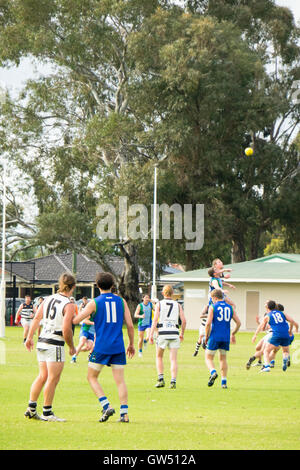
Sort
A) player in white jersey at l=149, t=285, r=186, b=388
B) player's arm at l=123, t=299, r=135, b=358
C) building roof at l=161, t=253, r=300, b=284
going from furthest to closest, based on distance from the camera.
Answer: building roof at l=161, t=253, r=300, b=284, player in white jersey at l=149, t=285, r=186, b=388, player's arm at l=123, t=299, r=135, b=358

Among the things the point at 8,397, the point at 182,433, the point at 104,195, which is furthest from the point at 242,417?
the point at 104,195

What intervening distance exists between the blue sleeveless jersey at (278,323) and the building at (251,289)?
2943 centimetres

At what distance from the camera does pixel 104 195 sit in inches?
1887

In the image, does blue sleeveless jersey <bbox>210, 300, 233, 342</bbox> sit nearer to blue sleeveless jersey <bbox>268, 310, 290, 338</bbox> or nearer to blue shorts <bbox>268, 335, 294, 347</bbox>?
blue sleeveless jersey <bbox>268, 310, 290, 338</bbox>

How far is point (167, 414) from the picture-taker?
443 inches

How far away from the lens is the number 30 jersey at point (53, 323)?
10.3 metres

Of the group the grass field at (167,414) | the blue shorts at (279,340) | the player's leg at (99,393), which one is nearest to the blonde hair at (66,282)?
the player's leg at (99,393)

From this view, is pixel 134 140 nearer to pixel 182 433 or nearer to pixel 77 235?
pixel 77 235

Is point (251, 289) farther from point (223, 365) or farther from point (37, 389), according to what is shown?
point (37, 389)

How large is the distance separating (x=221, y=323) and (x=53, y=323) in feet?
17.0

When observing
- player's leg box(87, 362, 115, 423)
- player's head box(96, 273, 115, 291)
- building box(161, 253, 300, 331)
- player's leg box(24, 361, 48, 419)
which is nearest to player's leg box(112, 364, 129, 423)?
player's leg box(87, 362, 115, 423)

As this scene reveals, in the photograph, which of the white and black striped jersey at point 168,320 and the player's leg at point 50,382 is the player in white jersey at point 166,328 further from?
the player's leg at point 50,382

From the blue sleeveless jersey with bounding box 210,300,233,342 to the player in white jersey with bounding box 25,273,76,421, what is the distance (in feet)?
15.9

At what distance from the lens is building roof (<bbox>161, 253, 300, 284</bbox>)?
1884 inches
